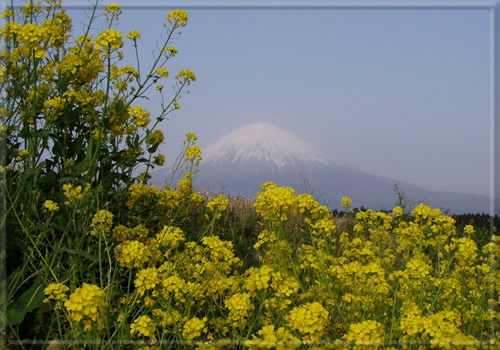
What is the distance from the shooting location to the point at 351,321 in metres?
2.46

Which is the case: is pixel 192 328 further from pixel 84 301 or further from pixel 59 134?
pixel 59 134

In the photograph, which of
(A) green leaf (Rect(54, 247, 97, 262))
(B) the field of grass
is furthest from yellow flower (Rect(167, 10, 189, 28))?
(A) green leaf (Rect(54, 247, 97, 262))

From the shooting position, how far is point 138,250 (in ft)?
8.12

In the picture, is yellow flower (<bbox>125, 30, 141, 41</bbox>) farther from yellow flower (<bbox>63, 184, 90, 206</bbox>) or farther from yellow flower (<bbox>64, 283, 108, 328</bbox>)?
yellow flower (<bbox>64, 283, 108, 328</bbox>)

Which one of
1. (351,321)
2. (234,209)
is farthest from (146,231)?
(234,209)

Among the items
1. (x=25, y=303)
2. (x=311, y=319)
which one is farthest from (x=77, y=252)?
(x=311, y=319)

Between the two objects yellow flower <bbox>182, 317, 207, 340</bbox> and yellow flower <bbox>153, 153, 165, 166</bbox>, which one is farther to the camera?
yellow flower <bbox>153, 153, 165, 166</bbox>

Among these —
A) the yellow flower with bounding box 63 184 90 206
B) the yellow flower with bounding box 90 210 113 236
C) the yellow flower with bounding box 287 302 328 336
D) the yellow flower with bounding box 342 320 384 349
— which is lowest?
the yellow flower with bounding box 342 320 384 349

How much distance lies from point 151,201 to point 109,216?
0.60 metres

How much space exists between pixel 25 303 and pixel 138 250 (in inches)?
33.1

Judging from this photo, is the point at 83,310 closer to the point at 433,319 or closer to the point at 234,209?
the point at 433,319

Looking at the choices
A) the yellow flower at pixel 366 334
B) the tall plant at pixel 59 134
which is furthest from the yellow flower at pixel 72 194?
the yellow flower at pixel 366 334

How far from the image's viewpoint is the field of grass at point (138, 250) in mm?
2348

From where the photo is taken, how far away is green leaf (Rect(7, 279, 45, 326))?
2.70 meters
